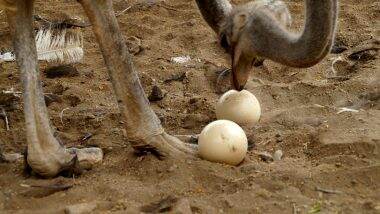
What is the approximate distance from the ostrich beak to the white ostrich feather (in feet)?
7.20

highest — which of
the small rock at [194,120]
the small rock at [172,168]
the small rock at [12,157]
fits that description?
the small rock at [12,157]

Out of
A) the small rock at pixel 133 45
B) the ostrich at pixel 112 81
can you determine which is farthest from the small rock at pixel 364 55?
the ostrich at pixel 112 81

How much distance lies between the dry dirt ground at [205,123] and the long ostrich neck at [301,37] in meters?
0.63

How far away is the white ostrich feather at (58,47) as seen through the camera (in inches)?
232

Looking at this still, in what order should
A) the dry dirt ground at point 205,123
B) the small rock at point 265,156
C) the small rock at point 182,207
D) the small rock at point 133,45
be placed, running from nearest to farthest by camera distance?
the small rock at point 182,207 < the dry dirt ground at point 205,123 < the small rock at point 265,156 < the small rock at point 133,45

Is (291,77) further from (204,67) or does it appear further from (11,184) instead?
(11,184)

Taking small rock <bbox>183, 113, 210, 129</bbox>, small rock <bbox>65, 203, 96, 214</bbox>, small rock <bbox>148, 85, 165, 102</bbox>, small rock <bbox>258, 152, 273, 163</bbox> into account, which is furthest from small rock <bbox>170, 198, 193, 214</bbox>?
small rock <bbox>148, 85, 165, 102</bbox>

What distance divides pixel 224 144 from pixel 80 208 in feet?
2.69

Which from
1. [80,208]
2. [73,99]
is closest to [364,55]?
[73,99]

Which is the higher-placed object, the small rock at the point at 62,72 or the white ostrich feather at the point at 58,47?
the white ostrich feather at the point at 58,47

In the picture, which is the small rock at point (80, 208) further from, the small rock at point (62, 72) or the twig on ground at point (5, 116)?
the small rock at point (62, 72)

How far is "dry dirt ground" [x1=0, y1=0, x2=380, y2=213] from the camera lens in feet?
12.2

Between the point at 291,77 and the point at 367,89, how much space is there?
0.66m

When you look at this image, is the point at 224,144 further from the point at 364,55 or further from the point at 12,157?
the point at 364,55
